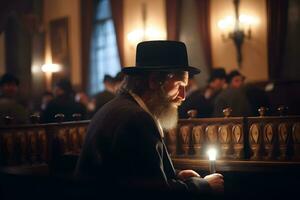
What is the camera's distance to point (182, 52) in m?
3.23

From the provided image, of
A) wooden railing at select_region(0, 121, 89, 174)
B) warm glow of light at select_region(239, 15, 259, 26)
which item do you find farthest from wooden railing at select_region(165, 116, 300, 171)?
warm glow of light at select_region(239, 15, 259, 26)

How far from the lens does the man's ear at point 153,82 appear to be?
3086mm

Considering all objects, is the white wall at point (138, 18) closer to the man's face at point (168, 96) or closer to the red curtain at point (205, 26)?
the red curtain at point (205, 26)

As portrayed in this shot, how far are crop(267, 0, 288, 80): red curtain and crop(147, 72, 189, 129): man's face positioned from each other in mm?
7371

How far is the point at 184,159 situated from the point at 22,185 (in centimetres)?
336

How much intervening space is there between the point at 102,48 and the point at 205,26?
166 inches

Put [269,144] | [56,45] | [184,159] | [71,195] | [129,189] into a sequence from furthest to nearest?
[56,45] < [184,159] < [269,144] < [71,195] < [129,189]

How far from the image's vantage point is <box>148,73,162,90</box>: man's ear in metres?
3.09

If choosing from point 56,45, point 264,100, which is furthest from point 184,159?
point 56,45

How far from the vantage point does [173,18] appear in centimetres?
1220

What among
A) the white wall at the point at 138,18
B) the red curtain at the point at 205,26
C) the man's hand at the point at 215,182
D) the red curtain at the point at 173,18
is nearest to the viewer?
the man's hand at the point at 215,182

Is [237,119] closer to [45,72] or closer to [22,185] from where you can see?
[22,185]

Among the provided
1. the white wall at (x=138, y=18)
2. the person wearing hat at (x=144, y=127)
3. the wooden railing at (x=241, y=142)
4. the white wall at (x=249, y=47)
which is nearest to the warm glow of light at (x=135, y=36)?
the white wall at (x=138, y=18)

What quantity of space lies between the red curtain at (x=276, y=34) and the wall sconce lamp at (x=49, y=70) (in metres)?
7.43
